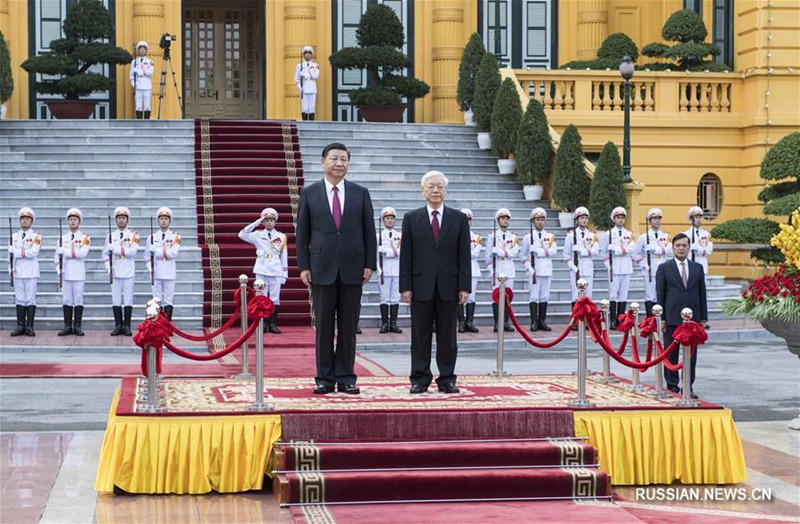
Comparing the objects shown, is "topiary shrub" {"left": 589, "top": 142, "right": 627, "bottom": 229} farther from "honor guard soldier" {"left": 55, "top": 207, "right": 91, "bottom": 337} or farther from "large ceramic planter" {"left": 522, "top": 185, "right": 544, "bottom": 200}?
"honor guard soldier" {"left": 55, "top": 207, "right": 91, "bottom": 337}

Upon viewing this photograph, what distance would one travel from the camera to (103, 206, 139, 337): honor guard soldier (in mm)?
20547

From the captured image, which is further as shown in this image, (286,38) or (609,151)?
(286,38)

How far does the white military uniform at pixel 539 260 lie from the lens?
21.9 m

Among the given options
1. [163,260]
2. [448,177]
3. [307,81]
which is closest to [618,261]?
[448,177]

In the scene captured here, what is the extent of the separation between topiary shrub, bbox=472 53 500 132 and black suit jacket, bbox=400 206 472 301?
1707 cm

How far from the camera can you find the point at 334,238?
11.2 metres

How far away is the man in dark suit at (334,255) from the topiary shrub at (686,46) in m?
19.6

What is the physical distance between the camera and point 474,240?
2183cm

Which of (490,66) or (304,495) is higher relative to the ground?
(490,66)

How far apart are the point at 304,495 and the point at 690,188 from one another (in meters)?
21.7

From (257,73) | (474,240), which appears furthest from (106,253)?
(257,73)

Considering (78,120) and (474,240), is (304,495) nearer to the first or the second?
(474,240)

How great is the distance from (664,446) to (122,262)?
11930 mm

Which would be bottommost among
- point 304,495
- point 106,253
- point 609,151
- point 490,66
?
point 304,495
